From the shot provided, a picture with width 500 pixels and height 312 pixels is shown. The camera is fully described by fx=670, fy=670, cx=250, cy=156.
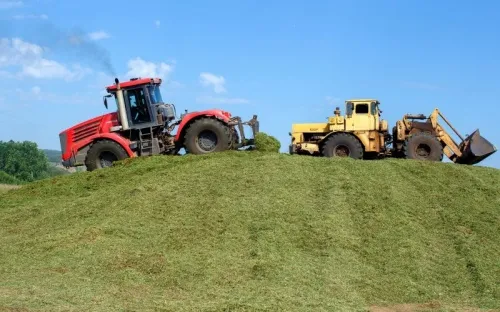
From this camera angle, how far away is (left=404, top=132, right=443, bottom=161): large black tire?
1898 centimetres

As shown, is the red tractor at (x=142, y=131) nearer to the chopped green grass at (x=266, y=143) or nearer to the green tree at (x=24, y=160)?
the chopped green grass at (x=266, y=143)

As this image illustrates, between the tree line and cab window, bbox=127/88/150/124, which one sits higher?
the tree line

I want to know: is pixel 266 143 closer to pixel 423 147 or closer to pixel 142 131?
pixel 142 131

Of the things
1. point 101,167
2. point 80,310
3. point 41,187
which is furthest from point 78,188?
point 80,310

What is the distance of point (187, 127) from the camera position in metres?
17.3

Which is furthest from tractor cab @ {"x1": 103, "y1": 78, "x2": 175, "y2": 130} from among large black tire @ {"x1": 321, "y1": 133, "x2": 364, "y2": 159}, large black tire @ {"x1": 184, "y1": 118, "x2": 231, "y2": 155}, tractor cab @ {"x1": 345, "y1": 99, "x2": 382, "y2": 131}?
tractor cab @ {"x1": 345, "y1": 99, "x2": 382, "y2": 131}

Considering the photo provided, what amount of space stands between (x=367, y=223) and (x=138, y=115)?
26.2 ft

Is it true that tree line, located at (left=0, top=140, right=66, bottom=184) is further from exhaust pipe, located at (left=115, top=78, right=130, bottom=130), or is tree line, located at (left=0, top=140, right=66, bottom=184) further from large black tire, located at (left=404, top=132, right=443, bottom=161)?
large black tire, located at (left=404, top=132, right=443, bottom=161)

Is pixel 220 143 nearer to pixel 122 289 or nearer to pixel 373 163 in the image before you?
pixel 373 163

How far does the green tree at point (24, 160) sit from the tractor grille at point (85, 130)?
55.2 m

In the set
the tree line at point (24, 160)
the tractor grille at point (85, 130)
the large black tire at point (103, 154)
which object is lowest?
the large black tire at point (103, 154)

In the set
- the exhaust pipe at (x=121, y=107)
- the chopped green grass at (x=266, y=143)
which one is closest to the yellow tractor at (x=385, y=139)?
the chopped green grass at (x=266, y=143)

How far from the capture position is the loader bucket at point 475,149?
19.1 m

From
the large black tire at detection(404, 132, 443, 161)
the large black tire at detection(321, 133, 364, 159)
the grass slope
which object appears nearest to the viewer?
the grass slope
